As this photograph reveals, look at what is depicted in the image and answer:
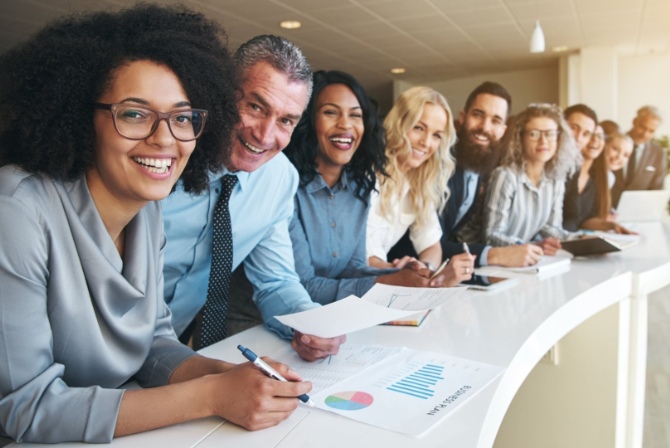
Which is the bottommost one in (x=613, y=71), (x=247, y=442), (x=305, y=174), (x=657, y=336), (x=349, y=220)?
(x=657, y=336)

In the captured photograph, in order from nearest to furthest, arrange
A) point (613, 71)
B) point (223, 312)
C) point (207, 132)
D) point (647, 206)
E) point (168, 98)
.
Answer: point (168, 98)
point (207, 132)
point (223, 312)
point (647, 206)
point (613, 71)

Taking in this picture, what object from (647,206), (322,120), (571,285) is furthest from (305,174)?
(647,206)

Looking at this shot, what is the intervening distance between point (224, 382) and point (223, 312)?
764mm

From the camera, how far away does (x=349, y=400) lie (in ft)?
3.48

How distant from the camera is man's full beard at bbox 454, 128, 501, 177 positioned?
136 inches

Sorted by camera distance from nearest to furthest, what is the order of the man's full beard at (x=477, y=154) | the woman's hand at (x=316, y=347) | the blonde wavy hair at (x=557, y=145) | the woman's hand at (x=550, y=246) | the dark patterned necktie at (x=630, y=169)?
the woman's hand at (x=316, y=347), the woman's hand at (x=550, y=246), the man's full beard at (x=477, y=154), the blonde wavy hair at (x=557, y=145), the dark patterned necktie at (x=630, y=169)

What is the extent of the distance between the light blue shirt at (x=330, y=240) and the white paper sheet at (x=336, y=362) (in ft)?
1.74

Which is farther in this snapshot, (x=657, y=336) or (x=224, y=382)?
(x=657, y=336)

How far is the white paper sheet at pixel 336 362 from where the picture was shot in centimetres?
118

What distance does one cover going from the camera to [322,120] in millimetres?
2203

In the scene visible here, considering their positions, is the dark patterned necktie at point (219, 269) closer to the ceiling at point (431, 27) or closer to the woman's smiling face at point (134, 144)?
the woman's smiling face at point (134, 144)

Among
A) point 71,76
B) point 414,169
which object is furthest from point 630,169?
point 71,76

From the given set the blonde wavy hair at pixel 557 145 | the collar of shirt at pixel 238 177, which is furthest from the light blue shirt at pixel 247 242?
the blonde wavy hair at pixel 557 145

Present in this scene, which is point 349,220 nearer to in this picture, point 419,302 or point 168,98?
point 419,302
